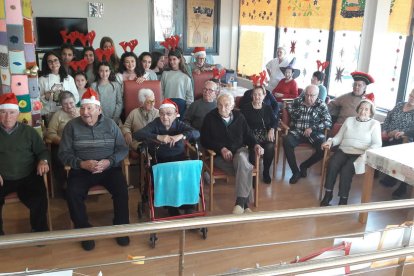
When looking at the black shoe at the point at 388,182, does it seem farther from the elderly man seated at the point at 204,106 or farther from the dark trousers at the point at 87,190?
the dark trousers at the point at 87,190

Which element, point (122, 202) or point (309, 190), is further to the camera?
point (309, 190)

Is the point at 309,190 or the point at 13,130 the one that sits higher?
the point at 13,130

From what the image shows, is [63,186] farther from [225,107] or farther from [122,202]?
[225,107]

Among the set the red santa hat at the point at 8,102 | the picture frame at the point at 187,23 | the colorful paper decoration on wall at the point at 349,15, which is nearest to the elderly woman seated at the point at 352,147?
the colorful paper decoration on wall at the point at 349,15

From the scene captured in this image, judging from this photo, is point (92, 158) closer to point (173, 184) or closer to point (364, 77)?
point (173, 184)

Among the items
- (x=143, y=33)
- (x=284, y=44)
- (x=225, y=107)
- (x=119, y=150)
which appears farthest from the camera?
(x=143, y=33)

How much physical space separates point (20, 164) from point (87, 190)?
548 millimetres

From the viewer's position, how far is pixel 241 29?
8.37 meters

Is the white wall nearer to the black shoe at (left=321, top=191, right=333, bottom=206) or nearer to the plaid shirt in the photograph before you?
the plaid shirt

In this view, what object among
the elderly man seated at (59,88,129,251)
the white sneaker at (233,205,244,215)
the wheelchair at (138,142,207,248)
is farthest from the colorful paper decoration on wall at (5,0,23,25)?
the white sneaker at (233,205,244,215)

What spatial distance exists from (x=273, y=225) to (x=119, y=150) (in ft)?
4.75

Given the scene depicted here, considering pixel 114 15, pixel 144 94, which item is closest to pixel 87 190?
pixel 144 94

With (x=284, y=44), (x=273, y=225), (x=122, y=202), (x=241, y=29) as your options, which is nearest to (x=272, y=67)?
(x=284, y=44)

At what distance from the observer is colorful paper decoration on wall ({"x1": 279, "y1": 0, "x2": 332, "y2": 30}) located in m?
6.00
